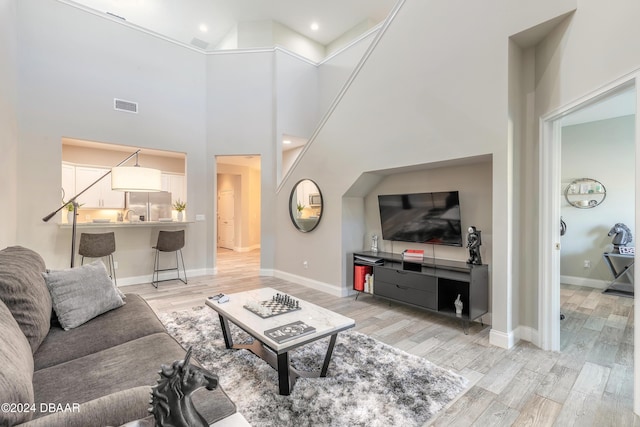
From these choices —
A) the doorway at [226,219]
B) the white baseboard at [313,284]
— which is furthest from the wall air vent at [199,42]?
the white baseboard at [313,284]

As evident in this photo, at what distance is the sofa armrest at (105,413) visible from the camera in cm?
87

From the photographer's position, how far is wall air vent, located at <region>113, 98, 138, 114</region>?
4.88 metres

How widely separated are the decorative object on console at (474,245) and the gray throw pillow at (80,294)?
10.7 feet

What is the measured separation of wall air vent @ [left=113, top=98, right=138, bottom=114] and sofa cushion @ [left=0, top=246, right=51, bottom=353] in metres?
3.73

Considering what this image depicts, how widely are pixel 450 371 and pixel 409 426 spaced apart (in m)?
0.74

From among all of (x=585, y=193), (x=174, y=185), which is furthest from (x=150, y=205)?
(x=585, y=193)

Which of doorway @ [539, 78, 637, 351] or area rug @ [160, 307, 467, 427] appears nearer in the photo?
area rug @ [160, 307, 467, 427]

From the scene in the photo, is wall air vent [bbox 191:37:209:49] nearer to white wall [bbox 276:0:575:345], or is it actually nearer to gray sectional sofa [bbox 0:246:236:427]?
white wall [bbox 276:0:575:345]

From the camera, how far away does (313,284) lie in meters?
4.69

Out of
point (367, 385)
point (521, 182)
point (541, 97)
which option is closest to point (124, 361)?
point (367, 385)

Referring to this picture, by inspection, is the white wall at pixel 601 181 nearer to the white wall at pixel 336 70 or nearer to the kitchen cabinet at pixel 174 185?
the white wall at pixel 336 70

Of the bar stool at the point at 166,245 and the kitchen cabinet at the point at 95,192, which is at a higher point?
the kitchen cabinet at the point at 95,192

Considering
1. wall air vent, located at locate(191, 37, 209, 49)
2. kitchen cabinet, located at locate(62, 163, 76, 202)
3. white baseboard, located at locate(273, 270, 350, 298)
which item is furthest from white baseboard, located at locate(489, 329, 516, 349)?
wall air vent, located at locate(191, 37, 209, 49)

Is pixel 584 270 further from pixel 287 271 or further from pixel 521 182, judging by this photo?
pixel 287 271
